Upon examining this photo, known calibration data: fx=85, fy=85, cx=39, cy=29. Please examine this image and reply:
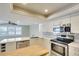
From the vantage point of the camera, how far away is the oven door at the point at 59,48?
1.95 metres

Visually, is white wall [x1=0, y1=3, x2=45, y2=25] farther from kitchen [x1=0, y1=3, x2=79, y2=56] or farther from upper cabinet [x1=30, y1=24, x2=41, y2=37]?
upper cabinet [x1=30, y1=24, x2=41, y2=37]

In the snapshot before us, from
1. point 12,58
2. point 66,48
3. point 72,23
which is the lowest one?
point 66,48

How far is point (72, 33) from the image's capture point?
214 centimetres

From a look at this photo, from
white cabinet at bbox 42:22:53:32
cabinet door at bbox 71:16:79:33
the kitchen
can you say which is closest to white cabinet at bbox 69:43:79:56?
the kitchen

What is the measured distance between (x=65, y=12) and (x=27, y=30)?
1662 millimetres

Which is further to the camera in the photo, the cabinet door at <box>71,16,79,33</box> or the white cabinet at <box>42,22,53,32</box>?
the white cabinet at <box>42,22,53,32</box>

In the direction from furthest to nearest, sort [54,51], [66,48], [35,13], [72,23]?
[35,13] → [54,51] → [72,23] → [66,48]

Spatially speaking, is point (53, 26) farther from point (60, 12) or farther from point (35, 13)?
point (35, 13)

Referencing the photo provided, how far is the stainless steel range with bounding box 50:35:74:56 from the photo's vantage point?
6.42 ft

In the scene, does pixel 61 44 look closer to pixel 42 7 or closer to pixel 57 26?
pixel 57 26

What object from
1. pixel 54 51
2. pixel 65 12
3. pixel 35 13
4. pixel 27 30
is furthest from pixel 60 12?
pixel 27 30

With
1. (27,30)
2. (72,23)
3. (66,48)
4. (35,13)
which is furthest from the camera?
(27,30)

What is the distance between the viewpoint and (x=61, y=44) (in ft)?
6.68

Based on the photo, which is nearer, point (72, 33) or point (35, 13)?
point (72, 33)
